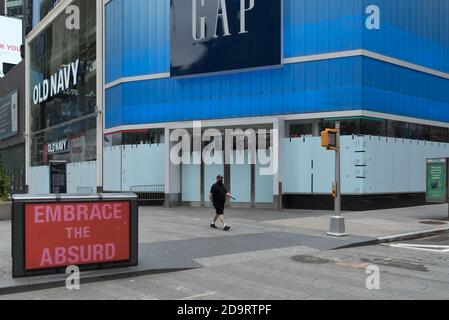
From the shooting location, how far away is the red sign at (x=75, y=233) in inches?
323

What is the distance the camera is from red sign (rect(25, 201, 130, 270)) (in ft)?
26.9

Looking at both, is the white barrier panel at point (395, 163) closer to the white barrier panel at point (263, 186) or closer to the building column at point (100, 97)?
the white barrier panel at point (263, 186)

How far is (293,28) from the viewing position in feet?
73.1

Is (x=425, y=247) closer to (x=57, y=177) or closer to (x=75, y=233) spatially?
(x=75, y=233)

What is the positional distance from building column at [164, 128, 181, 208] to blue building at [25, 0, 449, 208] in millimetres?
53

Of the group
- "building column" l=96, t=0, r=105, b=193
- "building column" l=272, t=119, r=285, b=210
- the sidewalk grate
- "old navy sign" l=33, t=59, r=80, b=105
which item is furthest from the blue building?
the sidewalk grate

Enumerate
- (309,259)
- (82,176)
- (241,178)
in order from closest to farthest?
1. (309,259)
2. (241,178)
3. (82,176)

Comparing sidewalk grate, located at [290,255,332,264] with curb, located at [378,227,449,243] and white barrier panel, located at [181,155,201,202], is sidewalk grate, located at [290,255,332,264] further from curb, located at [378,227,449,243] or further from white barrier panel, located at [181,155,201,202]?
white barrier panel, located at [181,155,201,202]

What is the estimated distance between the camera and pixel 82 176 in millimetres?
31359

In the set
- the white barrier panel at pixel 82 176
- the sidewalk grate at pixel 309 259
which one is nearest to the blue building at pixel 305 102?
the white barrier panel at pixel 82 176

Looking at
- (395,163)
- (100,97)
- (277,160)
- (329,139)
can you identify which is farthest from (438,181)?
(100,97)

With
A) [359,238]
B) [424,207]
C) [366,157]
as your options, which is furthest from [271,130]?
[359,238]

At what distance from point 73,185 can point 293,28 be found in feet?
60.0

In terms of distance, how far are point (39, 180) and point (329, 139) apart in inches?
1273
